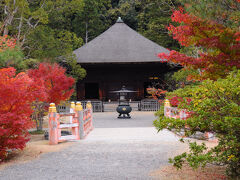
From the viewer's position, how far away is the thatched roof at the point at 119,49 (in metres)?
23.4

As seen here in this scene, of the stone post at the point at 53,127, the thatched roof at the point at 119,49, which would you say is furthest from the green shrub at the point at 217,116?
the thatched roof at the point at 119,49

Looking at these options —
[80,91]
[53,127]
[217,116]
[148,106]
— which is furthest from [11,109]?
[80,91]

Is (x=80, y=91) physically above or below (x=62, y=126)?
above

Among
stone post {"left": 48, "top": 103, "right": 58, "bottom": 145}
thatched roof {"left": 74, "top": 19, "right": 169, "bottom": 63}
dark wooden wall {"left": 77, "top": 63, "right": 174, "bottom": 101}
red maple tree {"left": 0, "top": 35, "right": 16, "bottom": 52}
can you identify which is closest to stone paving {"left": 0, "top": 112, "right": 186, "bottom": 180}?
stone post {"left": 48, "top": 103, "right": 58, "bottom": 145}

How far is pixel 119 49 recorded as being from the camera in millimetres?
25062

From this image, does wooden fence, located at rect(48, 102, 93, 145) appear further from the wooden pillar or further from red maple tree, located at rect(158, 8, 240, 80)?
the wooden pillar

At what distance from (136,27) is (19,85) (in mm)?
34739

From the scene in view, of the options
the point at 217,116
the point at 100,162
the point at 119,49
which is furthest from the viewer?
the point at 119,49

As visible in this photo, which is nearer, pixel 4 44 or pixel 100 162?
pixel 100 162

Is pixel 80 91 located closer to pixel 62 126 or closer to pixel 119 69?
pixel 119 69

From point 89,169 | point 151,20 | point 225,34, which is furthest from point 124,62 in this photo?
point 89,169

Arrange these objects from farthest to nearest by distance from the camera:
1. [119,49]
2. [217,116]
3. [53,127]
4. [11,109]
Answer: [119,49]
[53,127]
[11,109]
[217,116]

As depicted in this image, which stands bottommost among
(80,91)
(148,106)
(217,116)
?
(148,106)

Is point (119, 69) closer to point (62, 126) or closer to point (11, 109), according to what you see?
point (62, 126)
